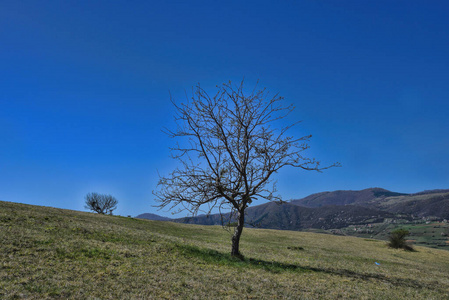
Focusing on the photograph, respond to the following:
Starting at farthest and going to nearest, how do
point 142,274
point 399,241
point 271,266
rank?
1. point 399,241
2. point 271,266
3. point 142,274

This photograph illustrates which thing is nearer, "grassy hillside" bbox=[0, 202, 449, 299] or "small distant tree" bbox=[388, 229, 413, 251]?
"grassy hillside" bbox=[0, 202, 449, 299]

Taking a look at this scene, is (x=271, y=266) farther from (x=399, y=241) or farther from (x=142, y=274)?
(x=399, y=241)

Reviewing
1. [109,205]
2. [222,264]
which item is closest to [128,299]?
[222,264]

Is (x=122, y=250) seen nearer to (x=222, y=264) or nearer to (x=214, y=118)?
(x=222, y=264)

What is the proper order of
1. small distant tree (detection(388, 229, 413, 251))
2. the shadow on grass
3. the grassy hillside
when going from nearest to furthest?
the grassy hillside < the shadow on grass < small distant tree (detection(388, 229, 413, 251))

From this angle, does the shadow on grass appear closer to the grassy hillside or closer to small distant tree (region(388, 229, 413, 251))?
the grassy hillside

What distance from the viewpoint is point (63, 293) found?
8.70 m

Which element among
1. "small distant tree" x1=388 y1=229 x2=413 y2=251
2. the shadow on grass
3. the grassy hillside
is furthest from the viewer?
"small distant tree" x1=388 y1=229 x2=413 y2=251

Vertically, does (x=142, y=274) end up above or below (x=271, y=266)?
above

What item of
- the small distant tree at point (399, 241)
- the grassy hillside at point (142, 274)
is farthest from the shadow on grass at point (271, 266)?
the small distant tree at point (399, 241)

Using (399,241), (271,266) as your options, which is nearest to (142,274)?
(271,266)

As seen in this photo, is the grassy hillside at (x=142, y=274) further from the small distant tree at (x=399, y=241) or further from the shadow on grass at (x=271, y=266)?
the small distant tree at (x=399, y=241)

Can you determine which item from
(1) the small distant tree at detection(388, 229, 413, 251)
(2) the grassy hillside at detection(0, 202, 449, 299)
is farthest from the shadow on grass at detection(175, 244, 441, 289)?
(1) the small distant tree at detection(388, 229, 413, 251)

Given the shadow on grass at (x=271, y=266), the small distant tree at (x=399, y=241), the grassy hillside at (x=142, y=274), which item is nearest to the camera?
the grassy hillside at (x=142, y=274)
